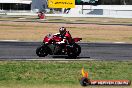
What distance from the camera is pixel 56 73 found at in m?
14.6

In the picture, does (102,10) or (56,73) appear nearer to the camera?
(56,73)

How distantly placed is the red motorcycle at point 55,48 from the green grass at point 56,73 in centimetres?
363

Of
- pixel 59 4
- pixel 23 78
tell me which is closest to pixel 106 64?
pixel 23 78

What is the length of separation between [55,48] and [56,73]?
6.47 m

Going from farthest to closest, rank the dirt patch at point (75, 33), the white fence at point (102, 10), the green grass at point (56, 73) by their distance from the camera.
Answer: the white fence at point (102, 10), the dirt patch at point (75, 33), the green grass at point (56, 73)

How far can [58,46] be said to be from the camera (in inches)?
827

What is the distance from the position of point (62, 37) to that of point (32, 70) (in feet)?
19.6

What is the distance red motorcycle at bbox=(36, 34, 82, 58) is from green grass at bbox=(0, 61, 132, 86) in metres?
3.63

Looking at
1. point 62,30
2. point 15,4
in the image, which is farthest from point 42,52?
point 15,4

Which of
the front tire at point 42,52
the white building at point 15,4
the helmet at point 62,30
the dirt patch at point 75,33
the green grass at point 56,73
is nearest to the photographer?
the green grass at point 56,73

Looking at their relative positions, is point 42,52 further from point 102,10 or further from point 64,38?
point 102,10

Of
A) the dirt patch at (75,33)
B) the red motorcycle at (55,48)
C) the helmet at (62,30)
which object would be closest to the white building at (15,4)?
the dirt patch at (75,33)

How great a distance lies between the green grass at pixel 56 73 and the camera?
42.6 ft

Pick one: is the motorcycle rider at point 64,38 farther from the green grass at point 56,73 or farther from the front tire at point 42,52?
the green grass at point 56,73
